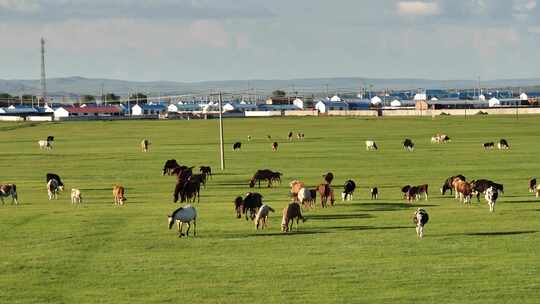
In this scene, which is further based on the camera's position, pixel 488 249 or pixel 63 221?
pixel 63 221

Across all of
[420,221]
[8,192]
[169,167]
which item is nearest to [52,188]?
[8,192]

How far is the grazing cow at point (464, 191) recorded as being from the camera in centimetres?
4031

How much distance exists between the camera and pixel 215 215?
1454 inches

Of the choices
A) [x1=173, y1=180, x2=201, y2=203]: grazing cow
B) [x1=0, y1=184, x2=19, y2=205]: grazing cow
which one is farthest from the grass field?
[x1=173, y1=180, x2=201, y2=203]: grazing cow

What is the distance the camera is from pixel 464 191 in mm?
A: 40438

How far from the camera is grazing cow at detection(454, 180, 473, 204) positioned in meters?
40.3

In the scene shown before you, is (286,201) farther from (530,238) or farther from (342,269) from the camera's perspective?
(342,269)

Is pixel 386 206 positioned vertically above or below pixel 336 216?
above

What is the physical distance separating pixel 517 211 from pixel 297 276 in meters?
14.3

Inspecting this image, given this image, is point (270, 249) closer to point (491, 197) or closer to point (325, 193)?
point (325, 193)

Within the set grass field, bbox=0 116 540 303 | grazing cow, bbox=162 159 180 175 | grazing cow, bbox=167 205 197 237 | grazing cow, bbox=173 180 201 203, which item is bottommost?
grass field, bbox=0 116 540 303

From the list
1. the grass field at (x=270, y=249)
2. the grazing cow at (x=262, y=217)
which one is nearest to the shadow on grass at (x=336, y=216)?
the grass field at (x=270, y=249)

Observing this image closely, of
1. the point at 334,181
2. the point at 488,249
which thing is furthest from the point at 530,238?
the point at 334,181

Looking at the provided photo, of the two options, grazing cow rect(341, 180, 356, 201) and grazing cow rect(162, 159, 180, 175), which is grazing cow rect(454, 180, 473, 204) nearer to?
grazing cow rect(341, 180, 356, 201)
